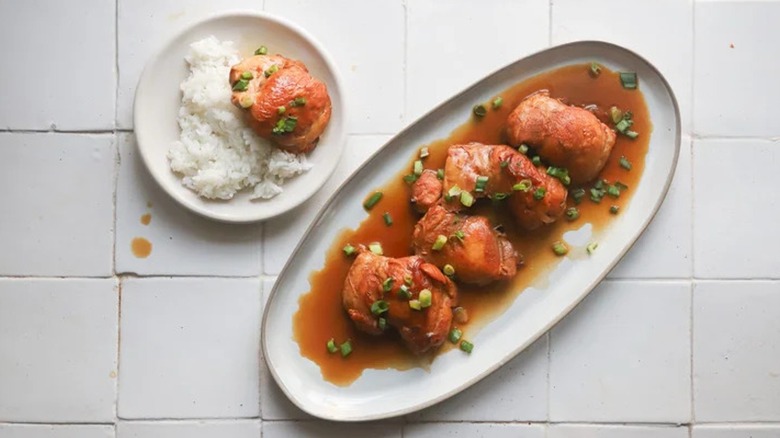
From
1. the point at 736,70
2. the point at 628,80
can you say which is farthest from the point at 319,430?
the point at 736,70

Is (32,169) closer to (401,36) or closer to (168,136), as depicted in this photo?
(168,136)

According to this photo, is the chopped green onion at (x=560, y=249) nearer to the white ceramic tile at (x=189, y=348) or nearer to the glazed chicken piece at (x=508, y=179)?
the glazed chicken piece at (x=508, y=179)

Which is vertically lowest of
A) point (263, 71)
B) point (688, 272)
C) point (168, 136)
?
point (688, 272)

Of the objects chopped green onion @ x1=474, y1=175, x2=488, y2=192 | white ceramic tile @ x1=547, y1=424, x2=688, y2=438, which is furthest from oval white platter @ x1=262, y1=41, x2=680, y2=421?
white ceramic tile @ x1=547, y1=424, x2=688, y2=438

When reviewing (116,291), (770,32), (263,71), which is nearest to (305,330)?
(116,291)

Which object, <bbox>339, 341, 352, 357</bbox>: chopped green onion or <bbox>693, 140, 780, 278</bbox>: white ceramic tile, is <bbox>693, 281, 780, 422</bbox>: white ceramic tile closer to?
<bbox>693, 140, 780, 278</bbox>: white ceramic tile

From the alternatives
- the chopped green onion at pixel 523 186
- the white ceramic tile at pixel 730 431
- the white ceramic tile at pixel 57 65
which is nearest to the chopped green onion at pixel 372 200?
the chopped green onion at pixel 523 186
